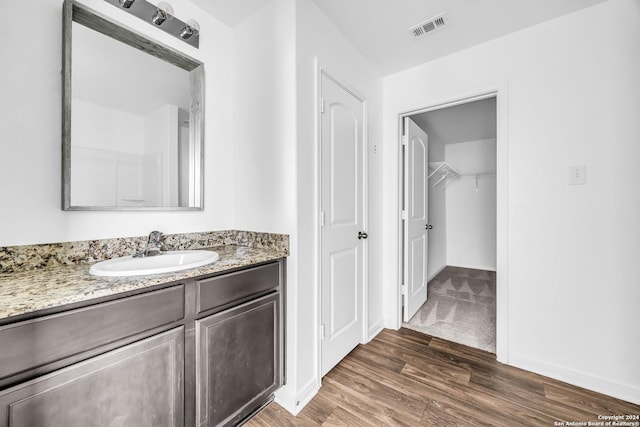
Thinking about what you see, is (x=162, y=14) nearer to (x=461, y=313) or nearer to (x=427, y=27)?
(x=427, y=27)

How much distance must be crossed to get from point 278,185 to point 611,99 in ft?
7.04

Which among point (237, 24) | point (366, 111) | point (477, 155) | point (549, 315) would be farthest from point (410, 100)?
point (477, 155)

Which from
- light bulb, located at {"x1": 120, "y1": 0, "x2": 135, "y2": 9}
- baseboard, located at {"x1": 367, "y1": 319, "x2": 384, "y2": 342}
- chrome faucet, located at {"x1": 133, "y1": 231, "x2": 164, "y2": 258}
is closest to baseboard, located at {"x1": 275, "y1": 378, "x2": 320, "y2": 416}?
baseboard, located at {"x1": 367, "y1": 319, "x2": 384, "y2": 342}

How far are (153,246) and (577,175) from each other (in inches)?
105

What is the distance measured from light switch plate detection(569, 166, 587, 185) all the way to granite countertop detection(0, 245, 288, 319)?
221 centimetres

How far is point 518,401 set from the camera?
1557 mm

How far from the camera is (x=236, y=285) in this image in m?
1.26

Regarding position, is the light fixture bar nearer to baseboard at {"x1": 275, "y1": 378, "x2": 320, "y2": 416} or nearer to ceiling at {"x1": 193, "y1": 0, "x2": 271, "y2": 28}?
ceiling at {"x1": 193, "y1": 0, "x2": 271, "y2": 28}

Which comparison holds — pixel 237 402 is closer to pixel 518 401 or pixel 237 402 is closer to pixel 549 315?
pixel 518 401

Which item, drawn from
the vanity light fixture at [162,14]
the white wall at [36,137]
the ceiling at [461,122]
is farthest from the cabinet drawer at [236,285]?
the ceiling at [461,122]

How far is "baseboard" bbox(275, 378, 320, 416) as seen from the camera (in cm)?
147

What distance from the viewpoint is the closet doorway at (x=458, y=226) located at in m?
2.53

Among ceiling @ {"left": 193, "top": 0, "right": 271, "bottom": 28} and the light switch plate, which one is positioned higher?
ceiling @ {"left": 193, "top": 0, "right": 271, "bottom": 28}

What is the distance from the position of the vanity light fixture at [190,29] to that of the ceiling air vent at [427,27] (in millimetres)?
1462
